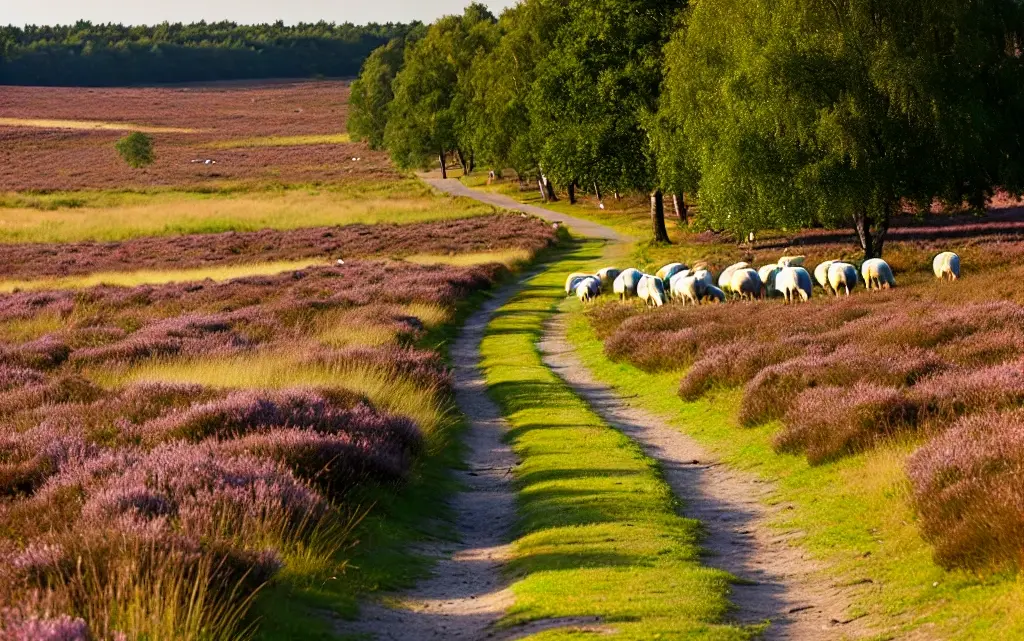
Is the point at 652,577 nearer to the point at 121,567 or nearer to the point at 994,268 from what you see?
the point at 121,567

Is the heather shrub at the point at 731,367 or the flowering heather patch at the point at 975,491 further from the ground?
the flowering heather patch at the point at 975,491

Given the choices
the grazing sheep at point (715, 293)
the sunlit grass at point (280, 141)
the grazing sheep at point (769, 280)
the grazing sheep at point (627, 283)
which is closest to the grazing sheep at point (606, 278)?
the grazing sheep at point (627, 283)

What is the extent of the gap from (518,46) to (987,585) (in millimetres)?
75564

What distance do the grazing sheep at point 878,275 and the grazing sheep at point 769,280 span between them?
2.54 meters

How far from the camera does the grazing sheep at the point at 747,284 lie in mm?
34000

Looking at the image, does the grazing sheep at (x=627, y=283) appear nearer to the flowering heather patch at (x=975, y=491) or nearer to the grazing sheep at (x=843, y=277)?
the grazing sheep at (x=843, y=277)

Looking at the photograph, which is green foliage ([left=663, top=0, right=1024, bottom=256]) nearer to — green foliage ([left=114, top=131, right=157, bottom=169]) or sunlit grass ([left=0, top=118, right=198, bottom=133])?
green foliage ([left=114, top=131, right=157, bottom=169])

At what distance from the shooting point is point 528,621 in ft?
29.8

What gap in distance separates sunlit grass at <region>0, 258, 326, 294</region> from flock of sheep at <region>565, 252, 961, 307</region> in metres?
19.4

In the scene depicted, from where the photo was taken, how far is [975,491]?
31.9 feet

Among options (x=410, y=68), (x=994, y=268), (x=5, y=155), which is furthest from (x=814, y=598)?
(x=5, y=155)

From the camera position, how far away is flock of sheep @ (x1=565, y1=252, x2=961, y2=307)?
1289 inches

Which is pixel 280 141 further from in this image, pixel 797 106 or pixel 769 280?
pixel 769 280

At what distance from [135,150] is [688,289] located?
108 metres
